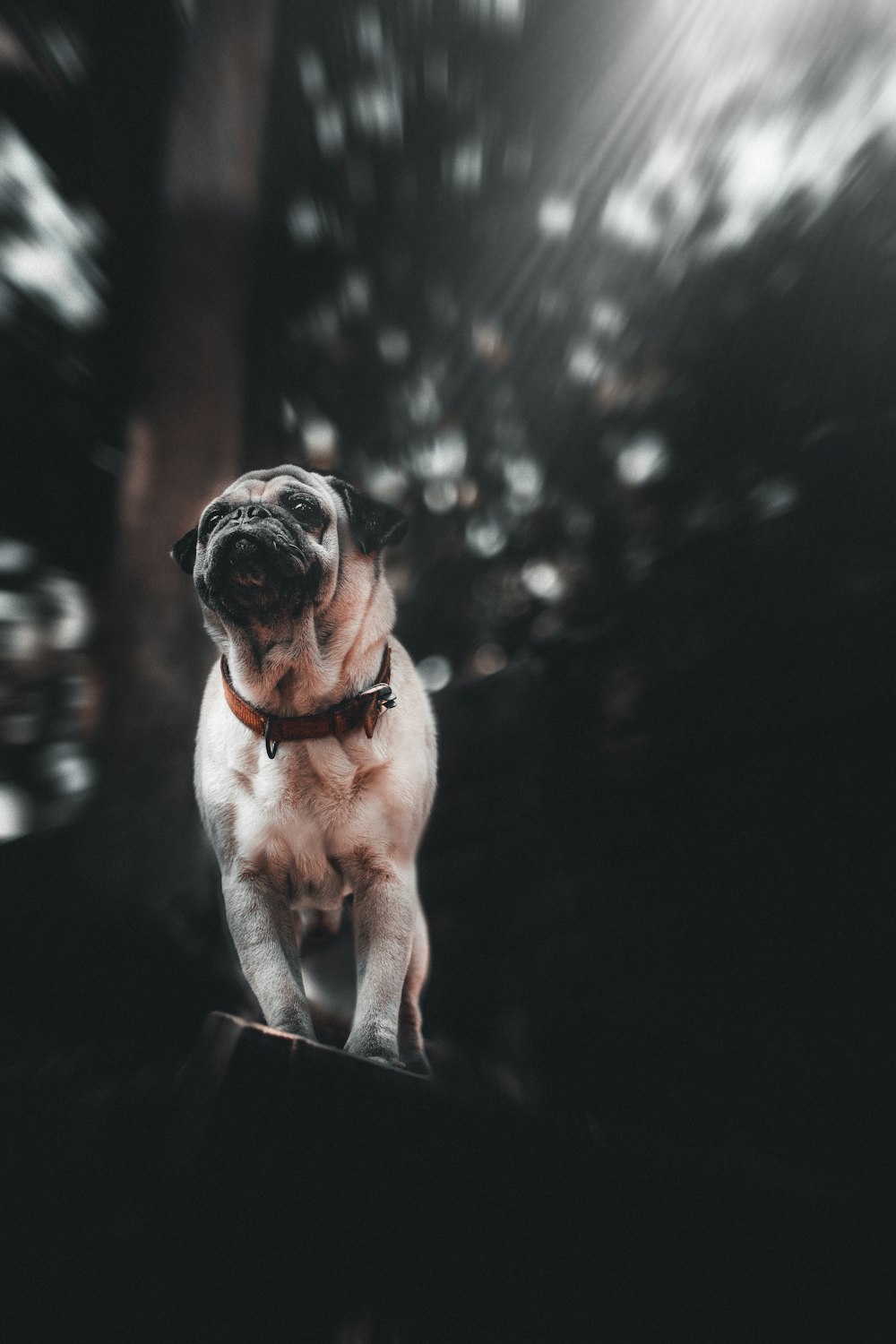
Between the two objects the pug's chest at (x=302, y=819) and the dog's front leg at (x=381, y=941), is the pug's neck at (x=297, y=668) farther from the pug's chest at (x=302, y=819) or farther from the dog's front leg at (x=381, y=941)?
the dog's front leg at (x=381, y=941)

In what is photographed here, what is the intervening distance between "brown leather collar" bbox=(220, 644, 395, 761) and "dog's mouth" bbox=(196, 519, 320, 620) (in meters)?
0.08

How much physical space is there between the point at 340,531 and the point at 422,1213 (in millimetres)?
591

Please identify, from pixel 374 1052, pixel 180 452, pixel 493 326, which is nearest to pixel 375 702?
pixel 374 1052

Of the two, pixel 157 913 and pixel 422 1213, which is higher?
pixel 157 913

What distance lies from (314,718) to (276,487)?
22 centimetres

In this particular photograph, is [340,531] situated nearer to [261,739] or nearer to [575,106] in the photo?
[261,739]

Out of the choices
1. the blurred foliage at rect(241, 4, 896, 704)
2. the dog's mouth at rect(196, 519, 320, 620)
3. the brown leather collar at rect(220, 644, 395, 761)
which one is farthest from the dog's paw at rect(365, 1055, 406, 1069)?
the blurred foliage at rect(241, 4, 896, 704)

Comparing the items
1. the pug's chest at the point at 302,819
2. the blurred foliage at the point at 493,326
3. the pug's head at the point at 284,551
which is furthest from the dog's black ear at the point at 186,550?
the blurred foliage at the point at 493,326

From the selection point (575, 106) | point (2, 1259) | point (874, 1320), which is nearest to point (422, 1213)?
point (2, 1259)

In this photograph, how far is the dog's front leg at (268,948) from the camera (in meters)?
0.57

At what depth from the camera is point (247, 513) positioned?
22.4 inches

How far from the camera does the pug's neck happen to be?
62 centimetres

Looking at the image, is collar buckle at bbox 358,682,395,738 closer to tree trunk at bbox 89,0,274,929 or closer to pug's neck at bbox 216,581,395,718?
pug's neck at bbox 216,581,395,718

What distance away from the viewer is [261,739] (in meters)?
0.63
